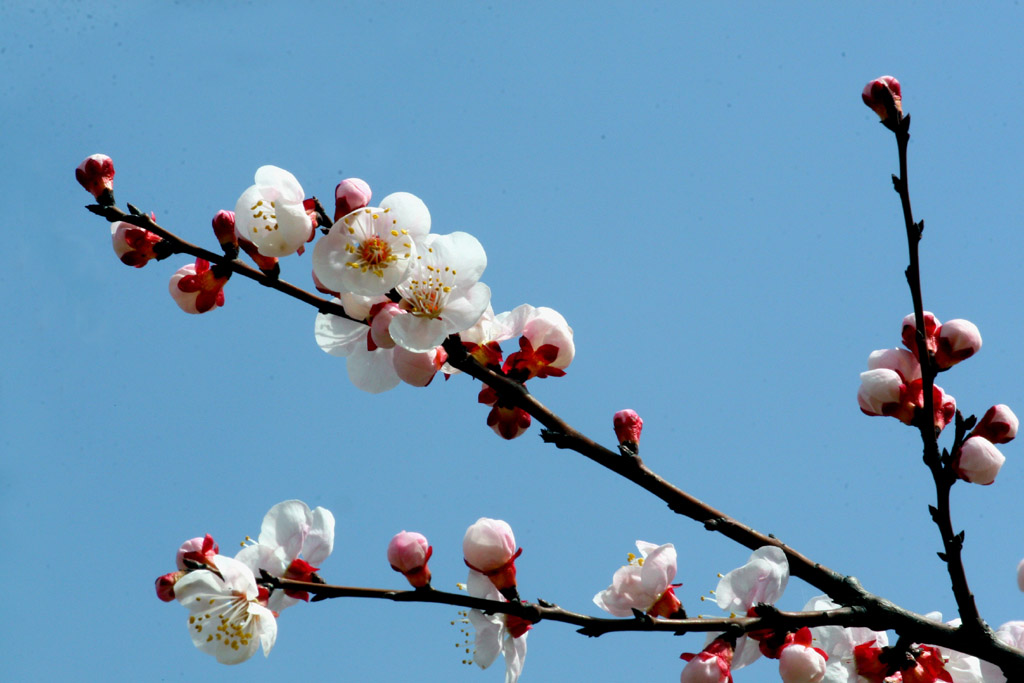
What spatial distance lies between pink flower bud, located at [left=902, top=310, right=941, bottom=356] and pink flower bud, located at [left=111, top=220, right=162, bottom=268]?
1.57 m

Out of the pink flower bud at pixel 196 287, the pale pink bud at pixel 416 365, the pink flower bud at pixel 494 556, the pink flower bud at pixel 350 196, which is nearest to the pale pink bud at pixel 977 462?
the pink flower bud at pixel 494 556

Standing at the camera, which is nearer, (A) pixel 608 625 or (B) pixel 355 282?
(A) pixel 608 625

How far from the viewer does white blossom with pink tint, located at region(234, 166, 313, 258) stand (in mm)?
1760

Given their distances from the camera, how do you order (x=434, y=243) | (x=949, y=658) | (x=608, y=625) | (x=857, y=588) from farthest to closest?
(x=949, y=658) → (x=434, y=243) → (x=857, y=588) → (x=608, y=625)

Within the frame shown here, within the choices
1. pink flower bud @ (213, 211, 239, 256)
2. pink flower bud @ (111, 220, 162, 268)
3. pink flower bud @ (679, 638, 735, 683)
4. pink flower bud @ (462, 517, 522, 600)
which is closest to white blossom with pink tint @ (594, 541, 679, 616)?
pink flower bud @ (679, 638, 735, 683)

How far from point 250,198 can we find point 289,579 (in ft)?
2.42

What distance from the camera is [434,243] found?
177cm

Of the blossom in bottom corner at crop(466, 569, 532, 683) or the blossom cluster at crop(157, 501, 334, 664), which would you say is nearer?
the blossom cluster at crop(157, 501, 334, 664)

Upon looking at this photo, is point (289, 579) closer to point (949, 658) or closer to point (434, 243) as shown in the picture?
point (434, 243)

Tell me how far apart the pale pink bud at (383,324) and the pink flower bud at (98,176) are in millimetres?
612

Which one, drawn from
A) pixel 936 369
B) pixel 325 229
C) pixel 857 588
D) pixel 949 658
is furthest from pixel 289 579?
pixel 949 658

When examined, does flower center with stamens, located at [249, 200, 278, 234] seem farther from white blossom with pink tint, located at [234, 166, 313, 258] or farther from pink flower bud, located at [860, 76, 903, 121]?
pink flower bud, located at [860, 76, 903, 121]

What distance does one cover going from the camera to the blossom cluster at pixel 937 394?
1763mm

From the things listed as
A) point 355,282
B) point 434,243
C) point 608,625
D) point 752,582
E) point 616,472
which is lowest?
point 608,625
